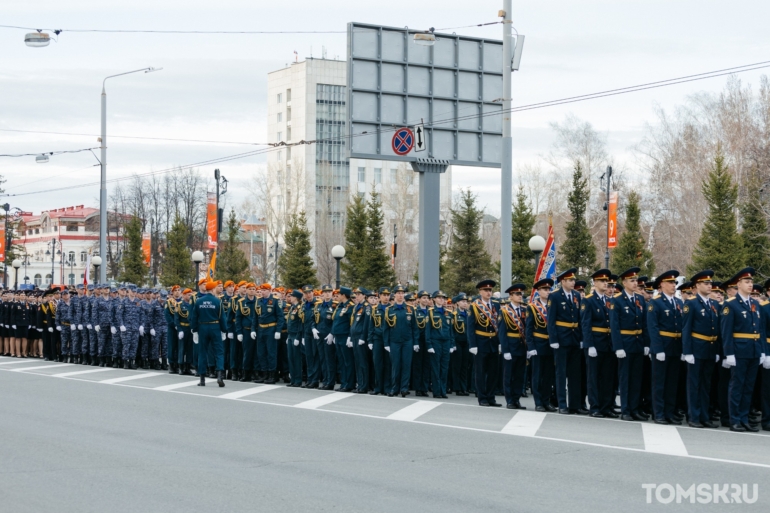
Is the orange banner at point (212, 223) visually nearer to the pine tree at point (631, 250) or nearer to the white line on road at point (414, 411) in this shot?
the pine tree at point (631, 250)

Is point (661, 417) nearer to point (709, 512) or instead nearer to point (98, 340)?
point (709, 512)

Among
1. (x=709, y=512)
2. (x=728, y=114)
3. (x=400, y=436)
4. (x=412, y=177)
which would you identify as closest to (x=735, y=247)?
(x=728, y=114)

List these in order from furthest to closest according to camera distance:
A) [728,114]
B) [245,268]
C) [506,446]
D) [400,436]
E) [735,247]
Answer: [245,268] < [728,114] < [735,247] < [400,436] < [506,446]

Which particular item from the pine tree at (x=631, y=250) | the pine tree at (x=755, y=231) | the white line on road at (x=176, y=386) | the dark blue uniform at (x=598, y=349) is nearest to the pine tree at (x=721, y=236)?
the pine tree at (x=755, y=231)

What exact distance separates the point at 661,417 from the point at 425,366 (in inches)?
219

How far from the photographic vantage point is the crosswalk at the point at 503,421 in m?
11.3

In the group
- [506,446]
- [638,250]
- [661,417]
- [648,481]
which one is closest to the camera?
[648,481]

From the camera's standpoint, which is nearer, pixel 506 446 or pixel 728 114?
pixel 506 446

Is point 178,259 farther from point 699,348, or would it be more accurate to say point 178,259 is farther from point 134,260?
point 699,348

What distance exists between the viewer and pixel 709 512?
Result: 7938 millimetres

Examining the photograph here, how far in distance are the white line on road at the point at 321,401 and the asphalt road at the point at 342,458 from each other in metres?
0.05

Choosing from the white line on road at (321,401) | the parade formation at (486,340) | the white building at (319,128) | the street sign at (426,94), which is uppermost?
the white building at (319,128)

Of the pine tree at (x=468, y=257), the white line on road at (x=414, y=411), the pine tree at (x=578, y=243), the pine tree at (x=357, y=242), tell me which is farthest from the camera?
the pine tree at (x=357, y=242)

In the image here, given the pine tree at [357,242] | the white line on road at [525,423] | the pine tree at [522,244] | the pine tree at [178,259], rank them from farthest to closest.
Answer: the pine tree at [178,259], the pine tree at [357,242], the pine tree at [522,244], the white line on road at [525,423]
